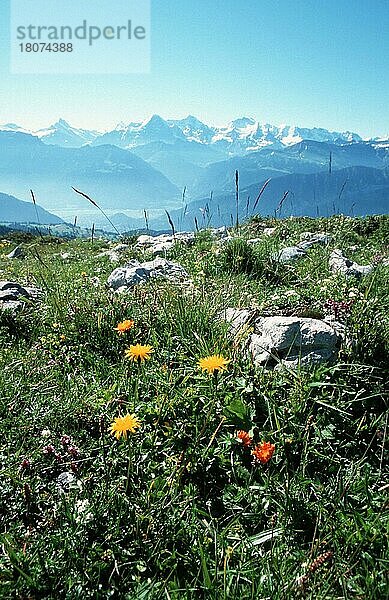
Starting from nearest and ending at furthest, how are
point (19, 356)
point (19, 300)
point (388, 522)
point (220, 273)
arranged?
point (388, 522)
point (19, 356)
point (19, 300)
point (220, 273)

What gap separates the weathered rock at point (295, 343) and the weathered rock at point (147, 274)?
253cm

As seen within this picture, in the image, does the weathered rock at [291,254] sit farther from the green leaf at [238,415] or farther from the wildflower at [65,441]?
the wildflower at [65,441]

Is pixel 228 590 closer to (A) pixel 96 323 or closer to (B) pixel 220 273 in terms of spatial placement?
(A) pixel 96 323

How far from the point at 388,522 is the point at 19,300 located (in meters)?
5.27

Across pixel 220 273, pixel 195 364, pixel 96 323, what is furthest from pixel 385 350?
pixel 220 273

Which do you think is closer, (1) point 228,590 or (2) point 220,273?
(1) point 228,590

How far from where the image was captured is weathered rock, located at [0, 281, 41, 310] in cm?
579

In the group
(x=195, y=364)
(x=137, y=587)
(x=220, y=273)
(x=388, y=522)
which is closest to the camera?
(x=137, y=587)

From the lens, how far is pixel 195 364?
384 cm

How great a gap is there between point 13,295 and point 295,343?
423 centimetres

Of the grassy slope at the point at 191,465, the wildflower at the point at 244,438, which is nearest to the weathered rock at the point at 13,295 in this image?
the grassy slope at the point at 191,465

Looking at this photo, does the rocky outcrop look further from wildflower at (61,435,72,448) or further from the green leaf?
wildflower at (61,435,72,448)

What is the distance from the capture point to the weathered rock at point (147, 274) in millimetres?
6612

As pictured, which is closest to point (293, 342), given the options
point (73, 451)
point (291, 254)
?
point (73, 451)
